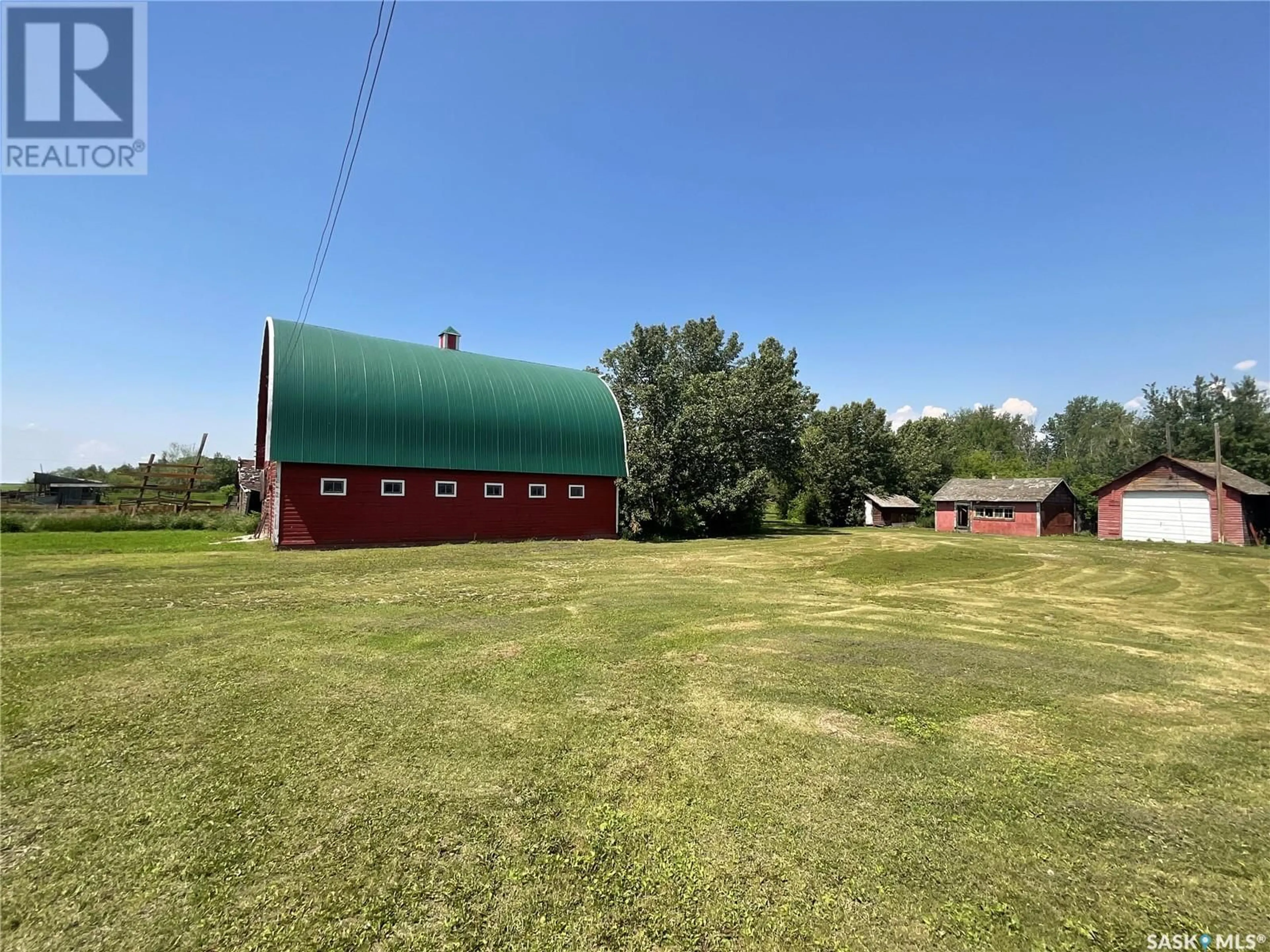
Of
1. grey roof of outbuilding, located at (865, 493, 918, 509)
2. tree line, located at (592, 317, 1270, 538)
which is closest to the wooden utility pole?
tree line, located at (592, 317, 1270, 538)

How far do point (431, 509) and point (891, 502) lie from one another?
43.8 meters

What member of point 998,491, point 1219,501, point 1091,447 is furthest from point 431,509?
point 1091,447

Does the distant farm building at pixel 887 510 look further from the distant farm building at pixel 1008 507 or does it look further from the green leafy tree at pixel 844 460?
the distant farm building at pixel 1008 507

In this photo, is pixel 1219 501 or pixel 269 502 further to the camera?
pixel 1219 501

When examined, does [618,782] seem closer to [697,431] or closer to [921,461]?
[697,431]

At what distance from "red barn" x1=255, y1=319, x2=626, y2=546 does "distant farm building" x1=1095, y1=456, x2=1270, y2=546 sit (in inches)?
1312

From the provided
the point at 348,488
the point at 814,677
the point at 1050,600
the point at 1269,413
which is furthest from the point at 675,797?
the point at 1269,413

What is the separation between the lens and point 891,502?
5106cm

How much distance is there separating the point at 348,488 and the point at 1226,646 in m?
23.3

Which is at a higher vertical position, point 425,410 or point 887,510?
point 425,410

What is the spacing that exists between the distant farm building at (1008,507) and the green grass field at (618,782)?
123ft

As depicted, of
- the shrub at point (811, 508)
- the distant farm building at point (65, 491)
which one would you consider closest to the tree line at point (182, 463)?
the distant farm building at point (65, 491)

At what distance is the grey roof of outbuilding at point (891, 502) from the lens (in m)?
50.5

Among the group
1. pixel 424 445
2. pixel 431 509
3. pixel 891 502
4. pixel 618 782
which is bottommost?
pixel 618 782
